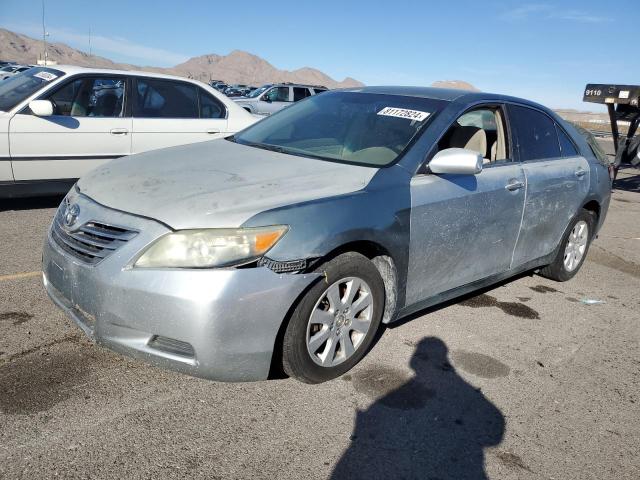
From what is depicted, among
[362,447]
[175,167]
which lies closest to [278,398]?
[362,447]

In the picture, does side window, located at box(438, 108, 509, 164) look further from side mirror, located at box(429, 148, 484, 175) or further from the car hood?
the car hood

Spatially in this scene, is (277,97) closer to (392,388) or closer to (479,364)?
(479,364)

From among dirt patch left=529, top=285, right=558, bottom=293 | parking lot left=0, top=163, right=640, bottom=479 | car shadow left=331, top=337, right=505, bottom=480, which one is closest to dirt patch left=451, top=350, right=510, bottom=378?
parking lot left=0, top=163, right=640, bottom=479

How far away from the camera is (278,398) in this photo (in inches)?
111

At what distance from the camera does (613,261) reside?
20.3 ft

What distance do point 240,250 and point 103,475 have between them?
41.6 inches

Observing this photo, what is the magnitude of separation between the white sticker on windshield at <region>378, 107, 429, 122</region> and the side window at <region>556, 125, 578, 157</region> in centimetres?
166

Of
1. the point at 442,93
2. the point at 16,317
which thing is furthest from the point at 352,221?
the point at 16,317

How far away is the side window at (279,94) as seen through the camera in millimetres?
19641

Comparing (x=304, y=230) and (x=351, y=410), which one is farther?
(x=351, y=410)

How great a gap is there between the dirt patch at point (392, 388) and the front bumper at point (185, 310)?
0.63 metres

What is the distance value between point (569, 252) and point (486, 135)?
160cm

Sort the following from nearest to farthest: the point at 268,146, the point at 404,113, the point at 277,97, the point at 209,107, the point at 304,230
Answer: the point at 304,230 < the point at 404,113 < the point at 268,146 < the point at 209,107 < the point at 277,97

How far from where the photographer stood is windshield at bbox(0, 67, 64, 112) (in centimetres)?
578
